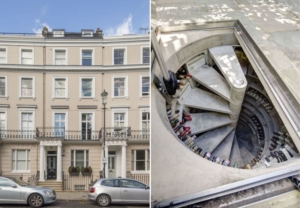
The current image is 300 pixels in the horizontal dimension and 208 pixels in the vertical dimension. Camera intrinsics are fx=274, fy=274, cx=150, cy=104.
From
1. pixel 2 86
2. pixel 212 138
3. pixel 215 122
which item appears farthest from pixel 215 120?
pixel 2 86

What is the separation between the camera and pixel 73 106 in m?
0.98

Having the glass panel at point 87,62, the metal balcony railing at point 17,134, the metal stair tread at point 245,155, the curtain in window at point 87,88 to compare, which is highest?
the glass panel at point 87,62

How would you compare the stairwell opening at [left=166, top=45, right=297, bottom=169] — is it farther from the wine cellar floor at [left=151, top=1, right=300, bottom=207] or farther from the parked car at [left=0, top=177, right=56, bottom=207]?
the parked car at [left=0, top=177, right=56, bottom=207]

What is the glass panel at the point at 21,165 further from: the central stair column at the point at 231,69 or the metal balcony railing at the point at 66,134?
the central stair column at the point at 231,69

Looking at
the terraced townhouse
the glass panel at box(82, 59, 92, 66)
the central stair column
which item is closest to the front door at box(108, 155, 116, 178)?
the terraced townhouse

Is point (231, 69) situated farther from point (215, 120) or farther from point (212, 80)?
point (215, 120)

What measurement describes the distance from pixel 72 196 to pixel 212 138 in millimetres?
1690

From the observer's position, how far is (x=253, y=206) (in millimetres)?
1185

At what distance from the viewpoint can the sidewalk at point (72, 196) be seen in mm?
984

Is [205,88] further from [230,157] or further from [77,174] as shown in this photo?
[77,174]

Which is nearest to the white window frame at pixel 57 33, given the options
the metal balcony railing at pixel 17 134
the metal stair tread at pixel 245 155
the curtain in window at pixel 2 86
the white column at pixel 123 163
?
the curtain in window at pixel 2 86

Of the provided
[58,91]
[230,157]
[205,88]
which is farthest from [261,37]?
[58,91]

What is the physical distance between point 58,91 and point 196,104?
60.1 inches

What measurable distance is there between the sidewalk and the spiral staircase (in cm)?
26
